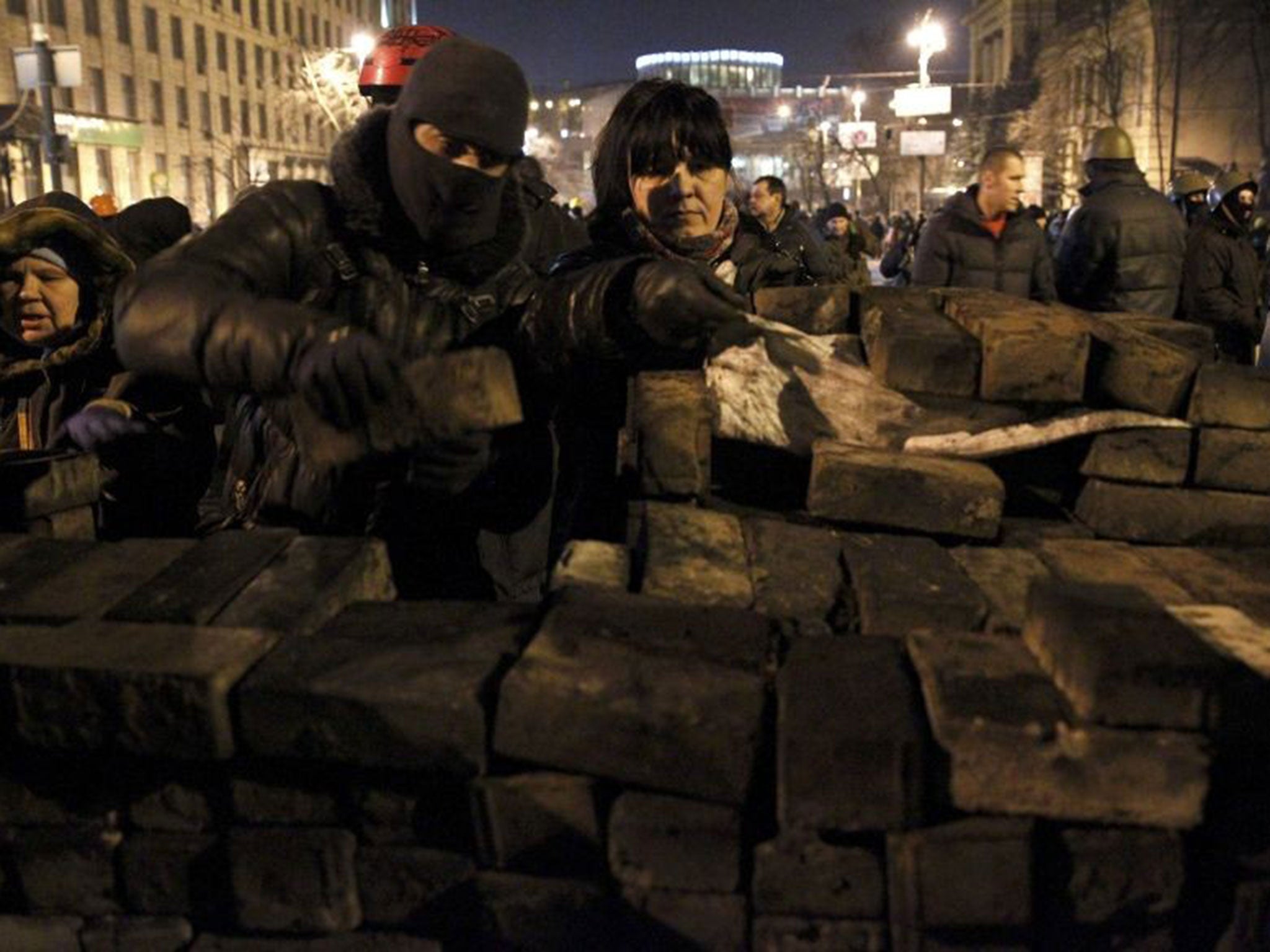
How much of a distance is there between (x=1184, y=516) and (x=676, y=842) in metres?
2.04

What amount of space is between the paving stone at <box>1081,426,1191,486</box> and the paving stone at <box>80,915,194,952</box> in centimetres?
272

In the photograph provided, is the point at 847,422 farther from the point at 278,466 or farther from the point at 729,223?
the point at 278,466

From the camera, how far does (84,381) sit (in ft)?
13.4

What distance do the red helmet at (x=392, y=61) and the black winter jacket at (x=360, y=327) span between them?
2.70 m

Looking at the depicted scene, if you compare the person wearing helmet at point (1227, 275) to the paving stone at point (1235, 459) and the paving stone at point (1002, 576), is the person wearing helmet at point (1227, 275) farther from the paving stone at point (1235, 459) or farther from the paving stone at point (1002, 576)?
the paving stone at point (1002, 576)

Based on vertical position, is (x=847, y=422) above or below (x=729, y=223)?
below

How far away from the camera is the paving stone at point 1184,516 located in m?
3.34

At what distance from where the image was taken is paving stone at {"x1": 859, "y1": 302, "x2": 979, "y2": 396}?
3.37m

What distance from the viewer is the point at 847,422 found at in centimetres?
349

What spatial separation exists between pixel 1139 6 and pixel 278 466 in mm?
50947

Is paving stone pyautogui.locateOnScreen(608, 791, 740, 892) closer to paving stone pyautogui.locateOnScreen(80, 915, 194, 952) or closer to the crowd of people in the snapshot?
the crowd of people

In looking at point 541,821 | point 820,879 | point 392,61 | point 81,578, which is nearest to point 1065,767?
point 820,879

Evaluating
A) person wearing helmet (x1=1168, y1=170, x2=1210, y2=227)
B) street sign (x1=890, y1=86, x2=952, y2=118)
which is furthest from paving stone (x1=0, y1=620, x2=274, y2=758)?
street sign (x1=890, y1=86, x2=952, y2=118)

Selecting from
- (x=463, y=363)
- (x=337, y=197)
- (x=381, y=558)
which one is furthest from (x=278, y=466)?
(x=463, y=363)
